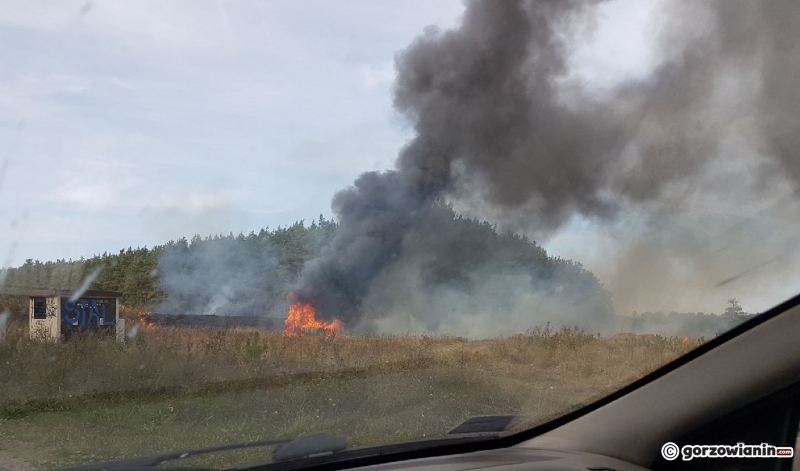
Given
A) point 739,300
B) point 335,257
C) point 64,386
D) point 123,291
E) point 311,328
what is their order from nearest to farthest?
point 739,300, point 64,386, point 123,291, point 311,328, point 335,257

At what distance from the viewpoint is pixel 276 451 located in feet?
9.58

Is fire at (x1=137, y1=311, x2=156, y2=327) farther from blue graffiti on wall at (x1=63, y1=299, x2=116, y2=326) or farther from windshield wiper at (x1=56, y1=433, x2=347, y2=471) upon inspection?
windshield wiper at (x1=56, y1=433, x2=347, y2=471)

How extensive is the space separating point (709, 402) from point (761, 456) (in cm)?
28

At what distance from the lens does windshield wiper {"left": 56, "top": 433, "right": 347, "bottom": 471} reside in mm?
2807

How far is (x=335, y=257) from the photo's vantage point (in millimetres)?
15062

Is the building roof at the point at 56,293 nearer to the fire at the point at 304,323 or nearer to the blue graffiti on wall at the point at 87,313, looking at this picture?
the blue graffiti on wall at the point at 87,313

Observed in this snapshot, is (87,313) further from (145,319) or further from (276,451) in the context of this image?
(276,451)

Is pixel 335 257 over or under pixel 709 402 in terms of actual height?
over

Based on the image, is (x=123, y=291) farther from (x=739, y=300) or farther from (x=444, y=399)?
(x=739, y=300)

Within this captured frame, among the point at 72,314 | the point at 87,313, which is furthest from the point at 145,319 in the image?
the point at 72,314

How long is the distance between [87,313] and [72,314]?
15 centimetres

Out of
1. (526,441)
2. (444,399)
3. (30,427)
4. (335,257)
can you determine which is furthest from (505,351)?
(335,257)

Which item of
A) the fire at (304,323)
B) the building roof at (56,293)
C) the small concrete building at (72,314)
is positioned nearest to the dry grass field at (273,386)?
the small concrete building at (72,314)

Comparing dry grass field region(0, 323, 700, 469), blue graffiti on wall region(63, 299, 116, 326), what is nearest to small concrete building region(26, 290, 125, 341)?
blue graffiti on wall region(63, 299, 116, 326)
